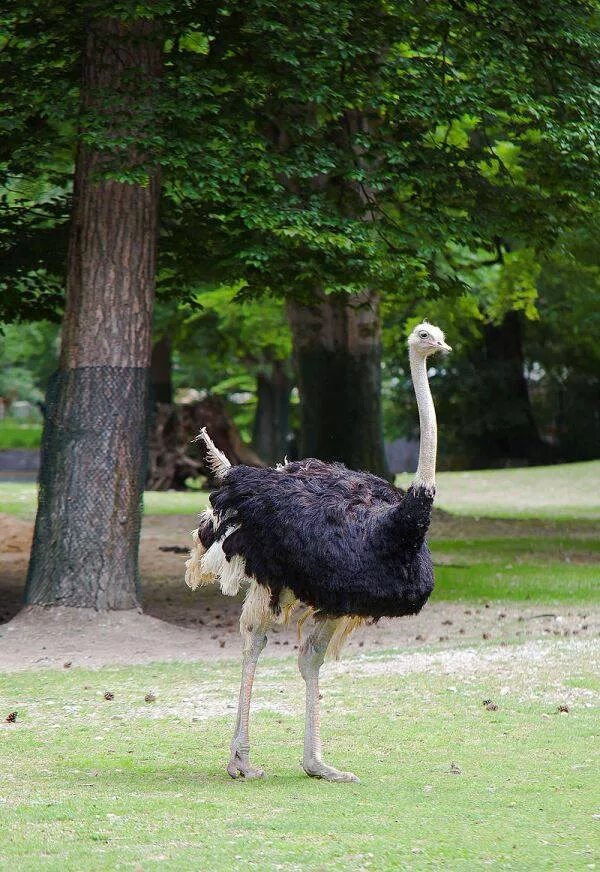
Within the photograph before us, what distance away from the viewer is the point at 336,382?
22719 millimetres

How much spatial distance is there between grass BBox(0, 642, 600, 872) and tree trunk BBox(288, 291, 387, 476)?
11.2 metres

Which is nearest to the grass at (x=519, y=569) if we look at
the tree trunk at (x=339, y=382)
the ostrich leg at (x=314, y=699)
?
the tree trunk at (x=339, y=382)

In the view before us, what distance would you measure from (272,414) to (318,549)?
34.8 m

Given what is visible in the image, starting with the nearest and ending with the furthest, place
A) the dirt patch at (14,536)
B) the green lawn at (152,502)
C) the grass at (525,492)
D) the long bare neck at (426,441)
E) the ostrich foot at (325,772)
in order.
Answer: the long bare neck at (426,441) < the ostrich foot at (325,772) < the dirt patch at (14,536) < the green lawn at (152,502) < the grass at (525,492)

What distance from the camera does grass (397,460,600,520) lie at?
2872 cm

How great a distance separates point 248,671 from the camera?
7.75 m

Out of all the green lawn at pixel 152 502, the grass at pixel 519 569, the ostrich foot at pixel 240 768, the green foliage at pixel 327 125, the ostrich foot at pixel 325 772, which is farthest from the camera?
the green lawn at pixel 152 502

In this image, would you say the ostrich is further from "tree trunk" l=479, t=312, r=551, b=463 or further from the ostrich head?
"tree trunk" l=479, t=312, r=551, b=463

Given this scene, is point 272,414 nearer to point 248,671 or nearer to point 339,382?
point 339,382

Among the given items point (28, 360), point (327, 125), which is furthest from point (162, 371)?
point (327, 125)

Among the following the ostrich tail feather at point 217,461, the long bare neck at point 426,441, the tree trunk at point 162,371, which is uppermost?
the tree trunk at point 162,371

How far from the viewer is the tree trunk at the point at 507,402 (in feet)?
137

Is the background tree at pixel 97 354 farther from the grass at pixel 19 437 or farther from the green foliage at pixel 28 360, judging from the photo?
the grass at pixel 19 437

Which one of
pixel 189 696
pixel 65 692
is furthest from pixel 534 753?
pixel 65 692
